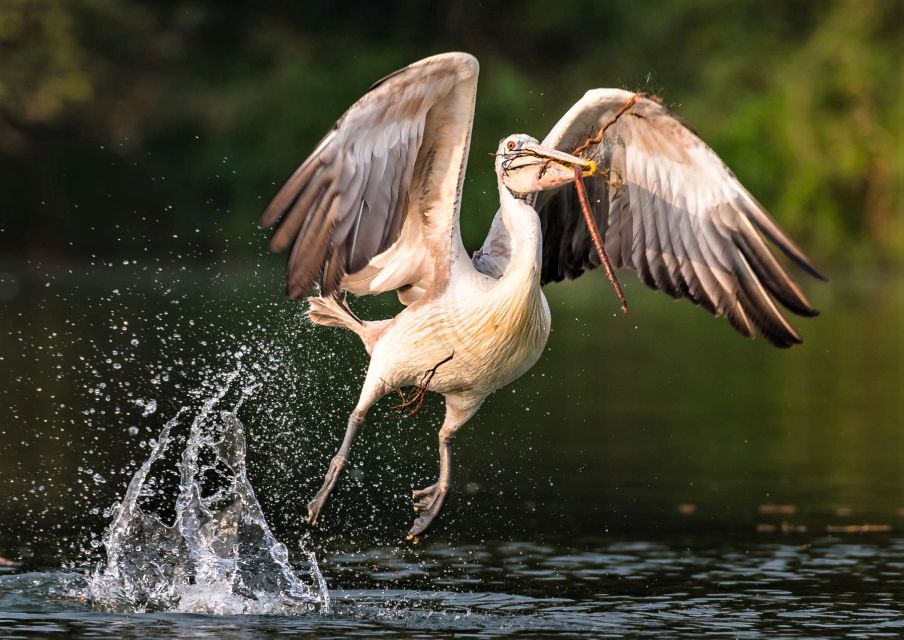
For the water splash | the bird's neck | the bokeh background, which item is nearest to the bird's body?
the bird's neck

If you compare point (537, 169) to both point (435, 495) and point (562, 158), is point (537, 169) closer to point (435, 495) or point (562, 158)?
point (562, 158)

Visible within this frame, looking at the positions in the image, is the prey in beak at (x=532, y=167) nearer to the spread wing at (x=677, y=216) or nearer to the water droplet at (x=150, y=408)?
the spread wing at (x=677, y=216)

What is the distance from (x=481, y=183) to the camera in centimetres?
3053

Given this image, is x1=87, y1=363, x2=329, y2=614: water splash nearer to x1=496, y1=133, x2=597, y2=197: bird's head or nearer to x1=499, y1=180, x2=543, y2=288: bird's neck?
x1=499, y1=180, x2=543, y2=288: bird's neck

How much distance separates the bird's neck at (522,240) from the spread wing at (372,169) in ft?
0.81

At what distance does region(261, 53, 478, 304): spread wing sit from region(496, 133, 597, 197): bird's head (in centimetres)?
22

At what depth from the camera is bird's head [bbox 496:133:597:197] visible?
8.20m

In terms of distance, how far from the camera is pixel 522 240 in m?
8.27

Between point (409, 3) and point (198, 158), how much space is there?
6788 mm

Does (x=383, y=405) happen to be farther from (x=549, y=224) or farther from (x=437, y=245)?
(x=437, y=245)

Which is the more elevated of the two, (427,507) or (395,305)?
(395,305)

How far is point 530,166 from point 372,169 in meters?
0.73

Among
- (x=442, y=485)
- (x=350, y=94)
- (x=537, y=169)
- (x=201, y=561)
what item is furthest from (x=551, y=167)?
(x=350, y=94)

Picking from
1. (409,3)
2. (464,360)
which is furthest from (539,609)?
(409,3)
